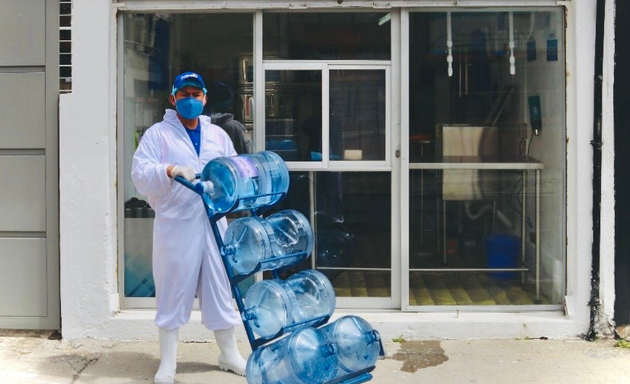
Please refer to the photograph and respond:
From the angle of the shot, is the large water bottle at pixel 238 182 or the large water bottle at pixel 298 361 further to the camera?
the large water bottle at pixel 238 182

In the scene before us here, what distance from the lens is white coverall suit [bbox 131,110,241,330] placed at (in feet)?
20.6

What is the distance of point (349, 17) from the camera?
289 inches

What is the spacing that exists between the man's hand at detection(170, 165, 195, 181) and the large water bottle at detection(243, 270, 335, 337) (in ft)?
2.37

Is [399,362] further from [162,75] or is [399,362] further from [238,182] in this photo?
[162,75]

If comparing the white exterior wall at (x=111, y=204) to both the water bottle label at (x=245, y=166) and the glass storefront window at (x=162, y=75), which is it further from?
the water bottle label at (x=245, y=166)

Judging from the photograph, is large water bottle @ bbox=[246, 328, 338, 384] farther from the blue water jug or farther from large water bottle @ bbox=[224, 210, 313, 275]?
large water bottle @ bbox=[224, 210, 313, 275]

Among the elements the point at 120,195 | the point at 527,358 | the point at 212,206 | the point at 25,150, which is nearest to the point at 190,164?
the point at 212,206

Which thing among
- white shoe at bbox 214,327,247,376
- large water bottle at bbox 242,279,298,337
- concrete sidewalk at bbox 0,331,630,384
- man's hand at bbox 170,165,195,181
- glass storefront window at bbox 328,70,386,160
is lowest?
concrete sidewalk at bbox 0,331,630,384

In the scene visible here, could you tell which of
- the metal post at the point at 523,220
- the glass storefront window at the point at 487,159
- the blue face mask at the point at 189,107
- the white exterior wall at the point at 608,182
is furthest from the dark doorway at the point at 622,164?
the blue face mask at the point at 189,107

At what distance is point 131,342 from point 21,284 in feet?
3.04

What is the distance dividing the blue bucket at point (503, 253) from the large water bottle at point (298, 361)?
8.21 feet

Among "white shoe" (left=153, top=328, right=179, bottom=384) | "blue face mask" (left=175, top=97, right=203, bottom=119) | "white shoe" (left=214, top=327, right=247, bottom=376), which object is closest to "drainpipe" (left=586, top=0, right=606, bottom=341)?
"white shoe" (left=214, top=327, right=247, bottom=376)

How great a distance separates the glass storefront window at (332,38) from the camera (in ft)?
24.0

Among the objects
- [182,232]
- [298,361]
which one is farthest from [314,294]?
[182,232]
